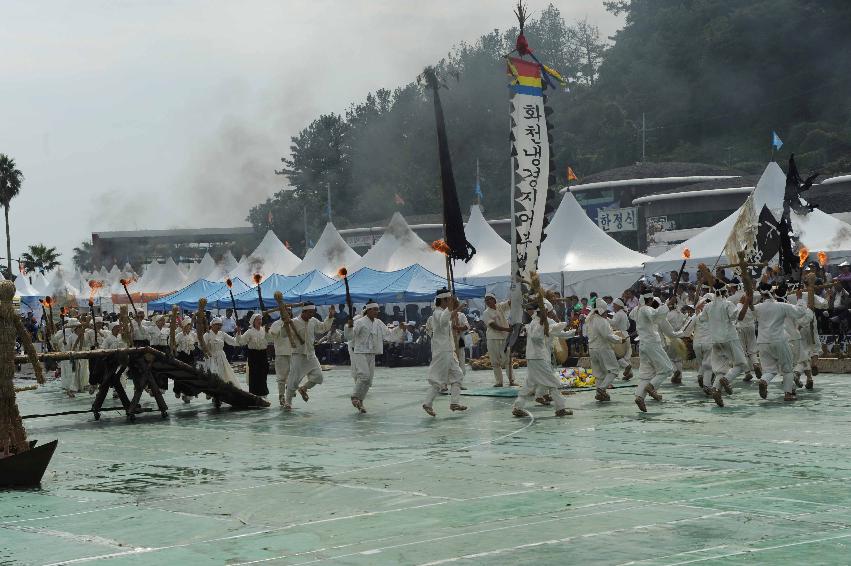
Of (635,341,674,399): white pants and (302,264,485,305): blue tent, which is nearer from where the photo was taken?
(635,341,674,399): white pants

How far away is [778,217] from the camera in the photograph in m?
28.7

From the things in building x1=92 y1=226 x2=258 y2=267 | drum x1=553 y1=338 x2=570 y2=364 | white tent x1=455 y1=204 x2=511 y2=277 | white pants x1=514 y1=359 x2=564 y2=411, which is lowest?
white pants x1=514 y1=359 x2=564 y2=411

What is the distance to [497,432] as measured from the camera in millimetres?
14781

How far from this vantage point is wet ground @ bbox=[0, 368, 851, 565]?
313 inches

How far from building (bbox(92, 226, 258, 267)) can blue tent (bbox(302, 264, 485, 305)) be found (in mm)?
58833

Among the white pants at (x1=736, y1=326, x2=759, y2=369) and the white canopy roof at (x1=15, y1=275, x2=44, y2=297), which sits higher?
the white canopy roof at (x1=15, y1=275, x2=44, y2=297)

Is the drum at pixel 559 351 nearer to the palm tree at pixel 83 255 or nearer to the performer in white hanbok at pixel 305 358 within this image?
the performer in white hanbok at pixel 305 358

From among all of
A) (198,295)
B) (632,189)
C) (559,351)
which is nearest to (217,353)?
(559,351)

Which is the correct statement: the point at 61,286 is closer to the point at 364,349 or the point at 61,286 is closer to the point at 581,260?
the point at 581,260

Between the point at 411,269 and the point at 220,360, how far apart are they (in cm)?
1112

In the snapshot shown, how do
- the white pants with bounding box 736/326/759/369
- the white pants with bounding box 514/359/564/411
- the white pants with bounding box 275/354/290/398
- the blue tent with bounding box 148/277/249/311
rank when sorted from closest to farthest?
the white pants with bounding box 514/359/564/411
the white pants with bounding box 275/354/290/398
the white pants with bounding box 736/326/759/369
the blue tent with bounding box 148/277/249/311

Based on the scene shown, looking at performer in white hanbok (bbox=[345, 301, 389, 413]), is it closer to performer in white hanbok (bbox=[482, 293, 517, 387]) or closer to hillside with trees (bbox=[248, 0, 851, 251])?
performer in white hanbok (bbox=[482, 293, 517, 387])

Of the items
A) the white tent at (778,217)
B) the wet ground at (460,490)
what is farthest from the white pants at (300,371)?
the white tent at (778,217)

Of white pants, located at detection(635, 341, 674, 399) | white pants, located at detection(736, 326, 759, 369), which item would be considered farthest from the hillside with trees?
white pants, located at detection(635, 341, 674, 399)
